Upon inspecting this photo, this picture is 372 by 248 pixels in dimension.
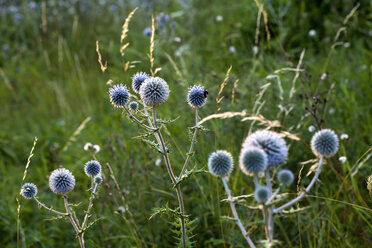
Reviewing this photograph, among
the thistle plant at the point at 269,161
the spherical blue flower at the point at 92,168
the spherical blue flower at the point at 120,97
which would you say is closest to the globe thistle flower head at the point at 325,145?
the thistle plant at the point at 269,161

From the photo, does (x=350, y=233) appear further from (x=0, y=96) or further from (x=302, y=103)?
(x=0, y=96)

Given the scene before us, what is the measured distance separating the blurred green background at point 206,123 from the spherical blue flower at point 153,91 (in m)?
0.29

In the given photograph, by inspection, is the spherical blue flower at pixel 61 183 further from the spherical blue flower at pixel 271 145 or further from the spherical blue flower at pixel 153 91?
the spherical blue flower at pixel 271 145

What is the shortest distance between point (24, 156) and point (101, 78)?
6.27 ft

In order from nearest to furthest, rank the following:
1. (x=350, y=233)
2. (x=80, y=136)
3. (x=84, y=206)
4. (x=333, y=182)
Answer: (x=350, y=233) → (x=333, y=182) → (x=84, y=206) → (x=80, y=136)

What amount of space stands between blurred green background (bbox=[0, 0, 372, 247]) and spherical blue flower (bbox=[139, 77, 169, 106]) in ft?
0.94

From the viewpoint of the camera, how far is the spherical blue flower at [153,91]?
5.93 ft

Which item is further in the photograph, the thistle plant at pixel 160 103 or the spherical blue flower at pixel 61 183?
the spherical blue flower at pixel 61 183

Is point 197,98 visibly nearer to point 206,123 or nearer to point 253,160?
point 253,160

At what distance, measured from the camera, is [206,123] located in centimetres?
352

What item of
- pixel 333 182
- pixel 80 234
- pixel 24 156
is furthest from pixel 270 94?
pixel 24 156

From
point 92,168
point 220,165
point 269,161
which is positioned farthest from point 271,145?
point 92,168

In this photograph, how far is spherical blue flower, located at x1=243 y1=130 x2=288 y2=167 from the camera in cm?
131

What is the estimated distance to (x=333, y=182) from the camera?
2775 millimetres
